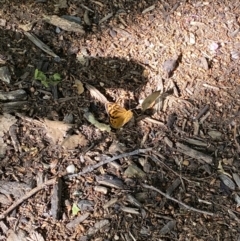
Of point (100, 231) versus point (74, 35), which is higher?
point (74, 35)

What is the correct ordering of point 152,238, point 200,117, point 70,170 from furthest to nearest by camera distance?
point 200,117
point 70,170
point 152,238

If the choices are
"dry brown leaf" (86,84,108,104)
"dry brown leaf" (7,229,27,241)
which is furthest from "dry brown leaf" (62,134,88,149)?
"dry brown leaf" (7,229,27,241)

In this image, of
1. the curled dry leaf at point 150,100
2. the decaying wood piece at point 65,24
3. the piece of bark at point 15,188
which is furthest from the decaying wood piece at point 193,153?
the decaying wood piece at point 65,24

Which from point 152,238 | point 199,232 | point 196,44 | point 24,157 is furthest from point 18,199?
point 196,44

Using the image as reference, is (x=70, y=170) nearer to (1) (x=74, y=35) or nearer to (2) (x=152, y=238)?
(2) (x=152, y=238)

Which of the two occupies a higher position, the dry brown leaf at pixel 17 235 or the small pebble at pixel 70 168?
the small pebble at pixel 70 168

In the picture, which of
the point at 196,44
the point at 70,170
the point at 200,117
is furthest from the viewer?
the point at 196,44

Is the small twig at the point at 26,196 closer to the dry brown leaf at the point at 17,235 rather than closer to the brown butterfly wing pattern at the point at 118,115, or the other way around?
the dry brown leaf at the point at 17,235
